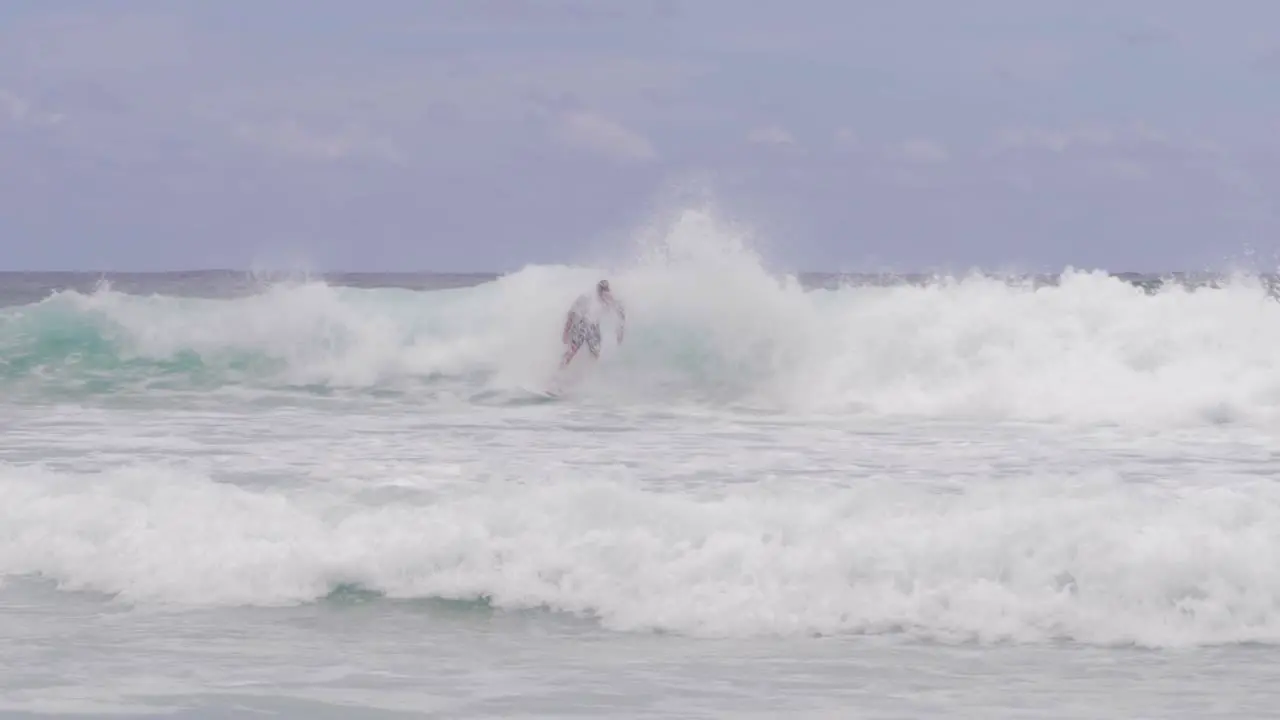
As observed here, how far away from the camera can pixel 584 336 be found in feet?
63.5

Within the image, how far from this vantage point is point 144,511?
9.35 m

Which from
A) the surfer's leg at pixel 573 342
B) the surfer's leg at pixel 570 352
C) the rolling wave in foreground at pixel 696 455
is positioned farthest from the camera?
the surfer's leg at pixel 573 342

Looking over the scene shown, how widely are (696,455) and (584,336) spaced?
23.0 feet

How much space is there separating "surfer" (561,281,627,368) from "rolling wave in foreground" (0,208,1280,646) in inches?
12.7

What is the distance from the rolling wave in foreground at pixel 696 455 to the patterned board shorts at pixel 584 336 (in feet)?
0.83

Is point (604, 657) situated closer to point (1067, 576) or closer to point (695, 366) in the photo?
point (1067, 576)

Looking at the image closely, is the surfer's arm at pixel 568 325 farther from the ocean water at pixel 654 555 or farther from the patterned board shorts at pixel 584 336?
the ocean water at pixel 654 555

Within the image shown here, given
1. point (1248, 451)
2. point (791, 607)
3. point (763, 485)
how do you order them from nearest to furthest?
1. point (791, 607)
2. point (763, 485)
3. point (1248, 451)

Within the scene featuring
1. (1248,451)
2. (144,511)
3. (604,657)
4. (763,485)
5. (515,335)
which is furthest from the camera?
(515,335)

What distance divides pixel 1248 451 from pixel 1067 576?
5648 mm

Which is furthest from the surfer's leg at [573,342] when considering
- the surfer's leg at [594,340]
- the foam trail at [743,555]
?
the foam trail at [743,555]

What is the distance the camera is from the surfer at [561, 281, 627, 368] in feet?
62.9

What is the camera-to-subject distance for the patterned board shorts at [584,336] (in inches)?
755

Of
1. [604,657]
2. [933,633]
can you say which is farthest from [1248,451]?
[604,657]
